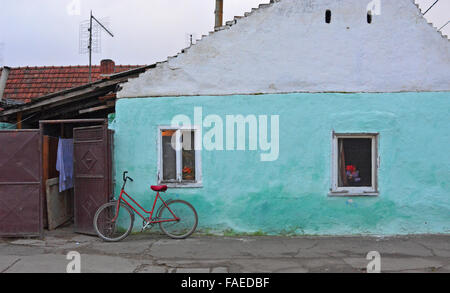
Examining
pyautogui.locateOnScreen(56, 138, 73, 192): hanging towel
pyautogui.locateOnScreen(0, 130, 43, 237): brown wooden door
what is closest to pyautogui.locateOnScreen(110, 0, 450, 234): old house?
pyautogui.locateOnScreen(56, 138, 73, 192): hanging towel

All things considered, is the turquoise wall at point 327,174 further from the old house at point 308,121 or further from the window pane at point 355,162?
the window pane at point 355,162

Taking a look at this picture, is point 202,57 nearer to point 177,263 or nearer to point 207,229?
point 207,229

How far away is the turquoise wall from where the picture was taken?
8.05 meters

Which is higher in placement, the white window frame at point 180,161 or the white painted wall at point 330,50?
the white painted wall at point 330,50

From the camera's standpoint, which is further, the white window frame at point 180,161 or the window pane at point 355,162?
the window pane at point 355,162

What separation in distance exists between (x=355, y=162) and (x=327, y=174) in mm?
669

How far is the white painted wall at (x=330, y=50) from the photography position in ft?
26.5

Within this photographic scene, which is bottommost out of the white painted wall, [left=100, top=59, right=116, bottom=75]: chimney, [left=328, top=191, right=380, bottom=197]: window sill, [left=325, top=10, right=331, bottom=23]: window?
[left=328, top=191, right=380, bottom=197]: window sill

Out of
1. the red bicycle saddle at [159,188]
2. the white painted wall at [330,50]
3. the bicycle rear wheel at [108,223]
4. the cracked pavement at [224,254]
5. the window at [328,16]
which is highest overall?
the window at [328,16]

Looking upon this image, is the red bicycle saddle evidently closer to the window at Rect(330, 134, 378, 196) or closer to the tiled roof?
the window at Rect(330, 134, 378, 196)

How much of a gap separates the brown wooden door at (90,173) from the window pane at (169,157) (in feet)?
3.64

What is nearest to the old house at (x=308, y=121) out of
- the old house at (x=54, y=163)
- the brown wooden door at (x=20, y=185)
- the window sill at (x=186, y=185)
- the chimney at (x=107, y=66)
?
the window sill at (x=186, y=185)

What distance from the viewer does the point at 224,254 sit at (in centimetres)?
670

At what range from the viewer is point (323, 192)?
805 centimetres
